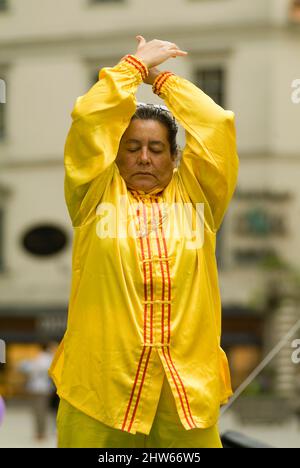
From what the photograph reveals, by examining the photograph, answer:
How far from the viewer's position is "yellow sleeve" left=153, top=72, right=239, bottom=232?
2.82 m

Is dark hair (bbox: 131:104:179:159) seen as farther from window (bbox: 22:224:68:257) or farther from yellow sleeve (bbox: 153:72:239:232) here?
window (bbox: 22:224:68:257)

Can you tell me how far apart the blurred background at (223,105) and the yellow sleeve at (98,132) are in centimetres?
996

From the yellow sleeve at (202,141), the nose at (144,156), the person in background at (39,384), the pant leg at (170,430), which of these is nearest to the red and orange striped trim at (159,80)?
the yellow sleeve at (202,141)

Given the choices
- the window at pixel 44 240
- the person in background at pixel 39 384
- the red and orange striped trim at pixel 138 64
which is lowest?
the person in background at pixel 39 384

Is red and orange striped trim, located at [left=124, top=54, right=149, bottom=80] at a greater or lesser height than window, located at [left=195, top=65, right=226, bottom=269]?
lesser

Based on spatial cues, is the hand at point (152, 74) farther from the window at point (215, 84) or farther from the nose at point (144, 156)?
the window at point (215, 84)

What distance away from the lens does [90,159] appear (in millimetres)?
2748

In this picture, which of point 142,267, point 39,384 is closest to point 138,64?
point 142,267

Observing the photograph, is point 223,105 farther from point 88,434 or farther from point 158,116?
point 88,434

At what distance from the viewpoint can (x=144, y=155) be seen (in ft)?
9.24

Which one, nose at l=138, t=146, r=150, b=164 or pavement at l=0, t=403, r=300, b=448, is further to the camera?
pavement at l=0, t=403, r=300, b=448

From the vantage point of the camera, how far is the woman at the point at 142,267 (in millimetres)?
2709

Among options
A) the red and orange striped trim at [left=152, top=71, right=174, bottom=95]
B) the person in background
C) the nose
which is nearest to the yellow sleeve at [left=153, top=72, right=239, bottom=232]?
the red and orange striped trim at [left=152, top=71, right=174, bottom=95]

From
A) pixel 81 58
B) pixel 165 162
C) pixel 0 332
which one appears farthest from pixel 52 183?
pixel 165 162
